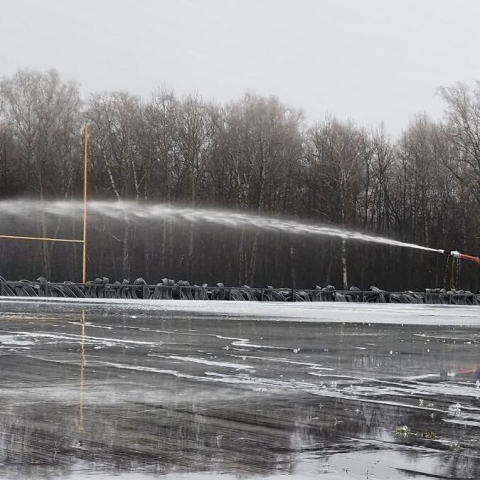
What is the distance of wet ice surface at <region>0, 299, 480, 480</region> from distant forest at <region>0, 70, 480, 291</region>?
6356 cm

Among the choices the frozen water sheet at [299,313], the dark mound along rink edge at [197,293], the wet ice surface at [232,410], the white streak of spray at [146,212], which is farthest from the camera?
the white streak of spray at [146,212]

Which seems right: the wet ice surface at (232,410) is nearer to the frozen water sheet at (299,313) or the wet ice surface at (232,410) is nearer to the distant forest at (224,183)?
the frozen water sheet at (299,313)

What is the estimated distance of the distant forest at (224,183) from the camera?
8281 centimetres

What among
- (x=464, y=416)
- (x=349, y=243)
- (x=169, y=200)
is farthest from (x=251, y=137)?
(x=464, y=416)

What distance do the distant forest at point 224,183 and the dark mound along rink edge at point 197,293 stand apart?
66.5 ft

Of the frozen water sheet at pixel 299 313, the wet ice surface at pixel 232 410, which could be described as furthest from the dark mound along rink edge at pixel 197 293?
the wet ice surface at pixel 232 410

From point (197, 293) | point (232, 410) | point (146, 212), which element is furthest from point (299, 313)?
point (146, 212)

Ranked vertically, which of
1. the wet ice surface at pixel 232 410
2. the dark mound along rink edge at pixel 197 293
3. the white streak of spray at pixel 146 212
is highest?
the white streak of spray at pixel 146 212

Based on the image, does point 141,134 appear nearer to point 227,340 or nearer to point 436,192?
point 436,192

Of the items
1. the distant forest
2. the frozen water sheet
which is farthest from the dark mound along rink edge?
the distant forest

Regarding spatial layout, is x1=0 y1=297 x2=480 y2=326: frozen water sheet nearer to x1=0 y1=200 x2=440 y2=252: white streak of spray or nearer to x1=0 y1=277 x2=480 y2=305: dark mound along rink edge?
A: x1=0 y1=277 x2=480 y2=305: dark mound along rink edge

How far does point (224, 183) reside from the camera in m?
85.6

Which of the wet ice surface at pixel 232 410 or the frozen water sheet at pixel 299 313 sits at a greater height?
the wet ice surface at pixel 232 410

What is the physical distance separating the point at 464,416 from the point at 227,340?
31.5ft
